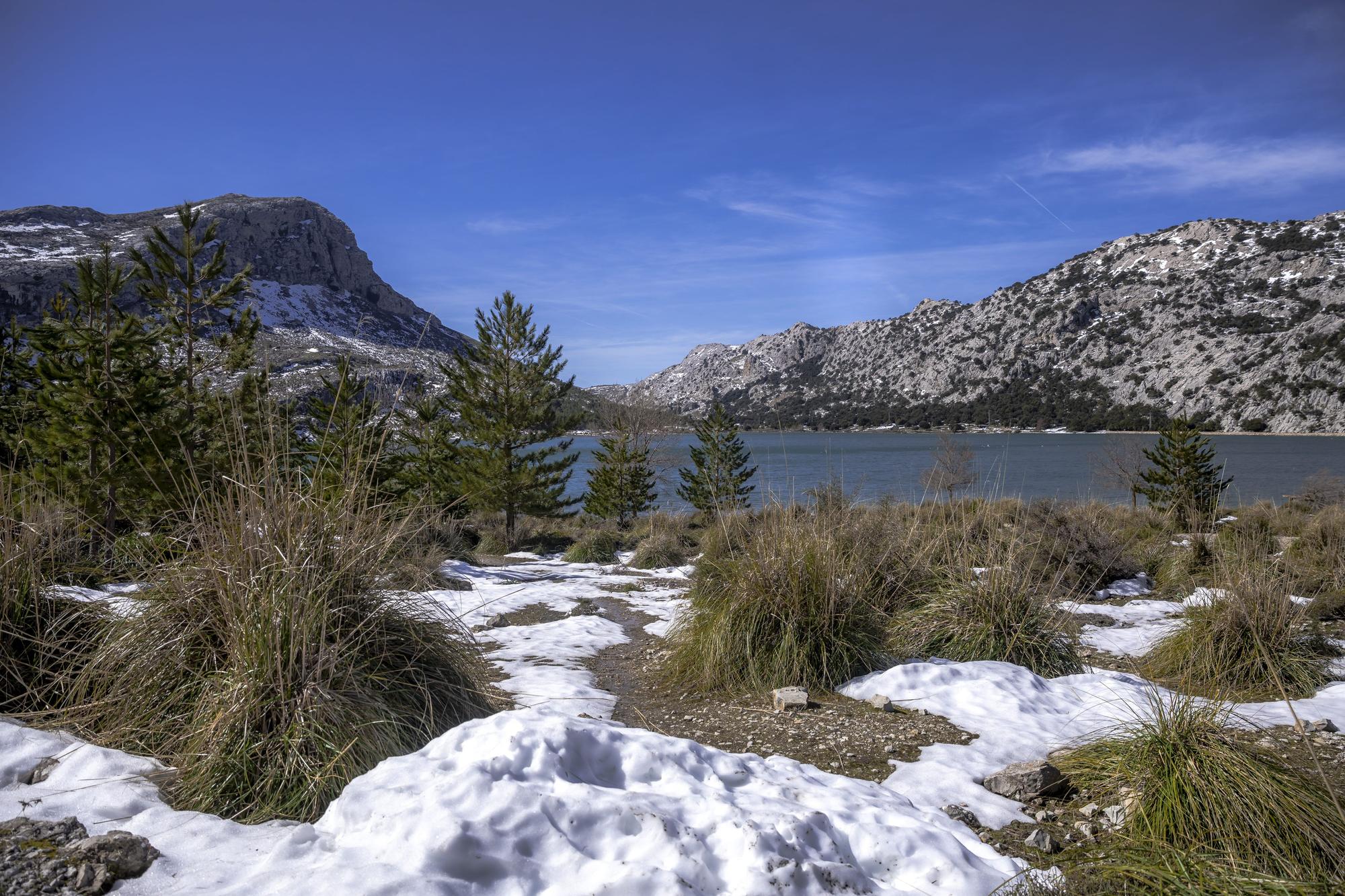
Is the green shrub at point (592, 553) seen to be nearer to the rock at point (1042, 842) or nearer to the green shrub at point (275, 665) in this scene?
the green shrub at point (275, 665)

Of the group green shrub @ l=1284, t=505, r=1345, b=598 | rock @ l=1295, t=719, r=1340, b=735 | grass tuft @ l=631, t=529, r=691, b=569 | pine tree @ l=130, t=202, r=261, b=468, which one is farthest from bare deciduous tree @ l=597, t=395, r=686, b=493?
rock @ l=1295, t=719, r=1340, b=735

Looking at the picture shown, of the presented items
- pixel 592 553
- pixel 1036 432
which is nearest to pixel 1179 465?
pixel 592 553

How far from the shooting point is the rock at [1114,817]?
287cm

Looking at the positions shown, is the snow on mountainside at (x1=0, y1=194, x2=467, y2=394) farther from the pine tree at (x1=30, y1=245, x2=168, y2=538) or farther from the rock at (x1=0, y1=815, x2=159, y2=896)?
the rock at (x1=0, y1=815, x2=159, y2=896)

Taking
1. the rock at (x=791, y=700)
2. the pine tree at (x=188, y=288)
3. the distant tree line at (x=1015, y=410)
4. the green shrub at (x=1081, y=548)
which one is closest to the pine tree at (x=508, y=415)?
the pine tree at (x=188, y=288)

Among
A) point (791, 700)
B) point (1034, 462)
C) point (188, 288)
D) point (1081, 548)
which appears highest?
point (188, 288)

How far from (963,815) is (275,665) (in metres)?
2.96

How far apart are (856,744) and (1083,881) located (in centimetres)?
178

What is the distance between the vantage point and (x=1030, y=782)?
3303mm

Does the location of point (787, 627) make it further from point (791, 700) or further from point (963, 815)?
point (963, 815)

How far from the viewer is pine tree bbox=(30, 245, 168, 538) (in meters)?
12.4

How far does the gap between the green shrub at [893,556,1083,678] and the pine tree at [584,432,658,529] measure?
26.1 metres

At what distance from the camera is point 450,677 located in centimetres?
337

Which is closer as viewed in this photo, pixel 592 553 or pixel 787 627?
pixel 787 627
